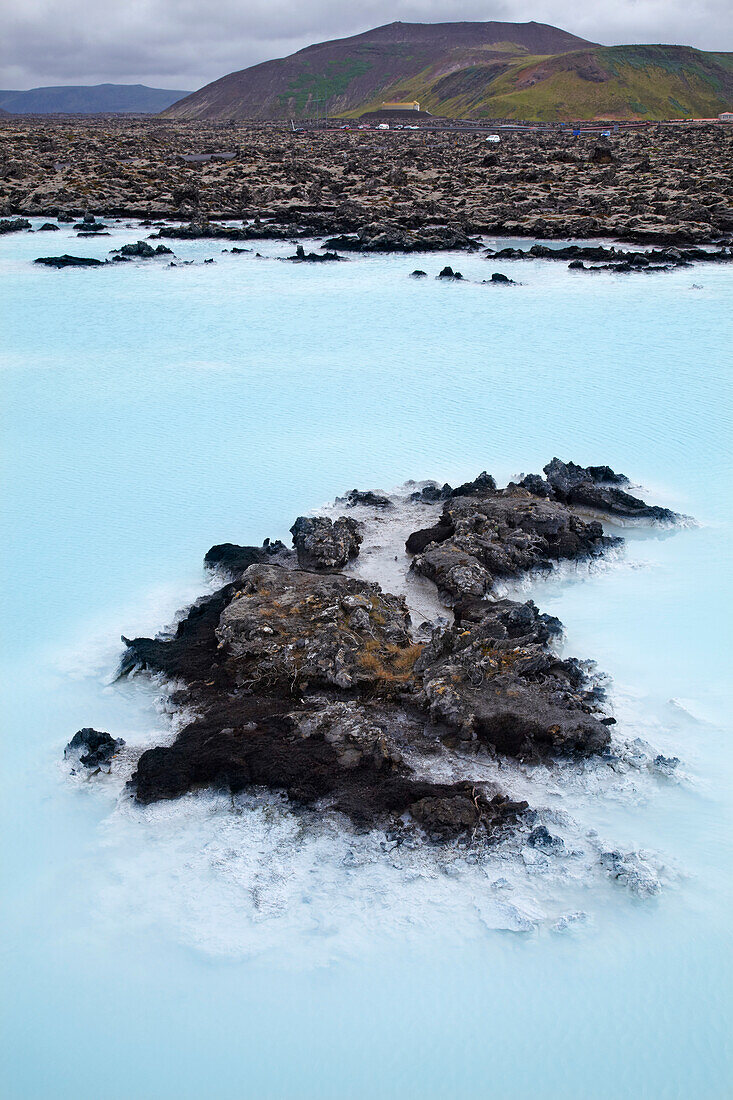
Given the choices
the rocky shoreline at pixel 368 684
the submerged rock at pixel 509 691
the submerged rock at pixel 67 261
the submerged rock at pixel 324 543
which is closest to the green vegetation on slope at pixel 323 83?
the submerged rock at pixel 67 261

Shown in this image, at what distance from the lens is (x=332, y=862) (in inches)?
140

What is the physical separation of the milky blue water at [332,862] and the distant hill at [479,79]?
90.6 metres

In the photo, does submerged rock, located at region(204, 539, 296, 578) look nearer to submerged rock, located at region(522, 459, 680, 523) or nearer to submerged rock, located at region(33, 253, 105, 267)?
submerged rock, located at region(522, 459, 680, 523)

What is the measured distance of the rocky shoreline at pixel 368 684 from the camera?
153 inches

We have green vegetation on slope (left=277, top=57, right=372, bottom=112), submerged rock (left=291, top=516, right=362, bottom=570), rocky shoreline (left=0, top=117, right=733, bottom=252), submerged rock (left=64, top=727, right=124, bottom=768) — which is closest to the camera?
submerged rock (left=64, top=727, right=124, bottom=768)

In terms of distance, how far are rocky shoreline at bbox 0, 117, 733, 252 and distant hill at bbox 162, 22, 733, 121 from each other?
53830 millimetres

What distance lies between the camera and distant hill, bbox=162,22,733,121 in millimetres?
89188

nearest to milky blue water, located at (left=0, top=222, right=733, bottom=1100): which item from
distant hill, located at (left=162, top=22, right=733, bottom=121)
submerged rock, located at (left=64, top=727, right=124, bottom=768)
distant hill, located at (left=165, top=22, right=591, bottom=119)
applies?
submerged rock, located at (left=64, top=727, right=124, bottom=768)

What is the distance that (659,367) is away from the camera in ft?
37.6

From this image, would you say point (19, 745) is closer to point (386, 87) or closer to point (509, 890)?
point (509, 890)

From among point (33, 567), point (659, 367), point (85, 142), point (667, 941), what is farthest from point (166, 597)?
point (85, 142)

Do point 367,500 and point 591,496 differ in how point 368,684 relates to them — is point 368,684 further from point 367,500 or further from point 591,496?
point 591,496

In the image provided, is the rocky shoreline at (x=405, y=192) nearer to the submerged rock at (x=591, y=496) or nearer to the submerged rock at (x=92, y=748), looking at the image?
the submerged rock at (x=591, y=496)

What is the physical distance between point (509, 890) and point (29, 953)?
6.65 feet
